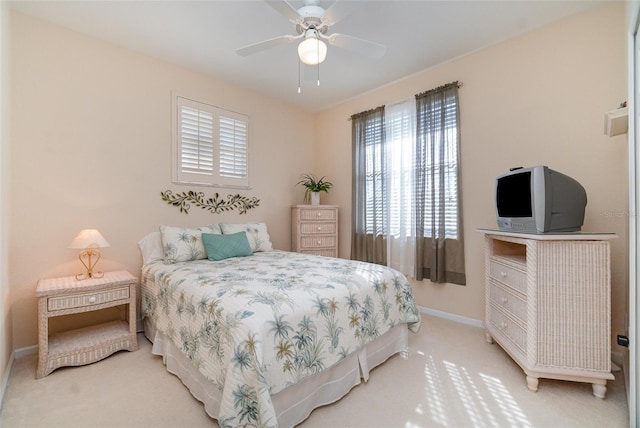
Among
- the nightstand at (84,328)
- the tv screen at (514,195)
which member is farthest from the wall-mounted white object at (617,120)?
the nightstand at (84,328)

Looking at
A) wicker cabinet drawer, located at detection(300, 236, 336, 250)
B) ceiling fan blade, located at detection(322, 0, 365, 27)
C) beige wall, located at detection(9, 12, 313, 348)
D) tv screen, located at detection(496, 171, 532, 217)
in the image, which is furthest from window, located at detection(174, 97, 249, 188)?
tv screen, located at detection(496, 171, 532, 217)

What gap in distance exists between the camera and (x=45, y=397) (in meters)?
1.79

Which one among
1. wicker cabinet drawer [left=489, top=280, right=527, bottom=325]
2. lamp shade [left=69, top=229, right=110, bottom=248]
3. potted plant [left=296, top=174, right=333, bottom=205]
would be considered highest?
potted plant [left=296, top=174, right=333, bottom=205]

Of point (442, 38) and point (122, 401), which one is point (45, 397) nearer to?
point (122, 401)

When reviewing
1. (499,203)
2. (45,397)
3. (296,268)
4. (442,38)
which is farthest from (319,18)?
(45,397)

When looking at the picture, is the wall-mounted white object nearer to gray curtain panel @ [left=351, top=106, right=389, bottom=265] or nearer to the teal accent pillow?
gray curtain panel @ [left=351, top=106, right=389, bottom=265]

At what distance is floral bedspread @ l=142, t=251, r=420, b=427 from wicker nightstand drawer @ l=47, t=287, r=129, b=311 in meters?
0.22

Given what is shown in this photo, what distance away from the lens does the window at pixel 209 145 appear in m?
3.19

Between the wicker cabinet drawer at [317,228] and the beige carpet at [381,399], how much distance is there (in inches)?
80.1

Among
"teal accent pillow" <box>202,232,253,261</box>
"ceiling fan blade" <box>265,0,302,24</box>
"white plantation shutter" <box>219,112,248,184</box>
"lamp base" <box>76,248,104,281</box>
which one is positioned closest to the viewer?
"ceiling fan blade" <box>265,0,302,24</box>

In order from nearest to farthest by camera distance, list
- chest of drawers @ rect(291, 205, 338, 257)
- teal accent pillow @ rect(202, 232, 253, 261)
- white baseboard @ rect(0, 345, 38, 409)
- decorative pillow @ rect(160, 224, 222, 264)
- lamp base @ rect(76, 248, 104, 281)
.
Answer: white baseboard @ rect(0, 345, 38, 409) → lamp base @ rect(76, 248, 104, 281) → decorative pillow @ rect(160, 224, 222, 264) → teal accent pillow @ rect(202, 232, 253, 261) → chest of drawers @ rect(291, 205, 338, 257)

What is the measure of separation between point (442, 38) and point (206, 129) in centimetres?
270

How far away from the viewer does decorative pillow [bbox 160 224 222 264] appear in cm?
269

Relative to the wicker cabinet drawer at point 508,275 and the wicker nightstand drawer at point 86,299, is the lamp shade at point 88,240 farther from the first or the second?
the wicker cabinet drawer at point 508,275
